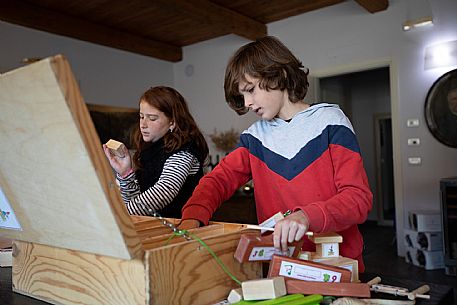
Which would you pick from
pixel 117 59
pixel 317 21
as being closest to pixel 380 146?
pixel 317 21

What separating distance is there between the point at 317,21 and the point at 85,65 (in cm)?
301

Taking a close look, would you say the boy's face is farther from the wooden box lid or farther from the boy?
the wooden box lid

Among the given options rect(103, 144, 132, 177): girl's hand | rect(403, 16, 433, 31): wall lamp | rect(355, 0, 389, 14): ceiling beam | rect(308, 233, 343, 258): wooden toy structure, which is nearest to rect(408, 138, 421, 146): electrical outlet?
rect(403, 16, 433, 31): wall lamp

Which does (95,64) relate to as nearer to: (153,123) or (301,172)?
(153,123)

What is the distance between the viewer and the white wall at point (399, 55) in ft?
14.3

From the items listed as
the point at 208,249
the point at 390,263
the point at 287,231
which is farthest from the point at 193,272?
the point at 390,263

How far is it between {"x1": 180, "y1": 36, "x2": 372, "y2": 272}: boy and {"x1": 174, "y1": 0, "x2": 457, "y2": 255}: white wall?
3661 millimetres

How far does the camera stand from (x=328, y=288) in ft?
2.58

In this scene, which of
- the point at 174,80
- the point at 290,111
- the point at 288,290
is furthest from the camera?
the point at 174,80

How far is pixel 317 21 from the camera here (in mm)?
5195

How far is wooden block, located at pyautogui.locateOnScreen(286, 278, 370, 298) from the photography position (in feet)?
2.55

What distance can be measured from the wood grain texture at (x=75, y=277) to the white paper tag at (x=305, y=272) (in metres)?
0.27

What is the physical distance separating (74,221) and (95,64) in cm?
523

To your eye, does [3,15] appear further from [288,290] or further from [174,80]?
[288,290]
